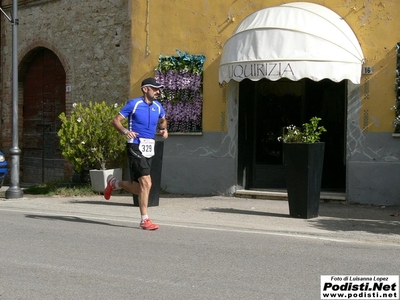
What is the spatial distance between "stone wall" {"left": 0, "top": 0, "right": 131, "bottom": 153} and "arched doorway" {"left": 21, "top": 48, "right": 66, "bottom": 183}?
0.41 metres

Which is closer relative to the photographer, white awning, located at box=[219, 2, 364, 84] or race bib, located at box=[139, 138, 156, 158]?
race bib, located at box=[139, 138, 156, 158]

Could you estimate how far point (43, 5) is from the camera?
59.4ft

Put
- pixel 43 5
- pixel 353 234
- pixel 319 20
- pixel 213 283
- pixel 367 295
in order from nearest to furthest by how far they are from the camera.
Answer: pixel 367 295
pixel 213 283
pixel 353 234
pixel 319 20
pixel 43 5

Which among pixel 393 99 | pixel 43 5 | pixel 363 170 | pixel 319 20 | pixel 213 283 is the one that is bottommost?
pixel 213 283

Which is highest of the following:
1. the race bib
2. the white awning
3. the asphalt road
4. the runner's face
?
the white awning

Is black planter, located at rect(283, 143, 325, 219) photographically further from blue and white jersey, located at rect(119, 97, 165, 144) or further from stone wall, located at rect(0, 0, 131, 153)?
stone wall, located at rect(0, 0, 131, 153)

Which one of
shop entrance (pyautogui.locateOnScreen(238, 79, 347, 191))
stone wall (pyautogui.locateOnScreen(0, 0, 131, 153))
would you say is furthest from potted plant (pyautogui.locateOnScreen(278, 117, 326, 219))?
stone wall (pyautogui.locateOnScreen(0, 0, 131, 153))

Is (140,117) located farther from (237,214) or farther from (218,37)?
(218,37)

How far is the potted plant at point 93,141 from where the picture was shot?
48.0 feet

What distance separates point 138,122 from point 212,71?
557cm

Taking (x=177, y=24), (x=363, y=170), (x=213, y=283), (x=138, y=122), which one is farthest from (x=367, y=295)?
(x=177, y=24)

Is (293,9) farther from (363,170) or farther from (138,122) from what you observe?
(138,122)

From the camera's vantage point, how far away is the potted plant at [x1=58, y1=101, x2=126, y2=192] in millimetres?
14617

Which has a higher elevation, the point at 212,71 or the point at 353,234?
the point at 212,71
